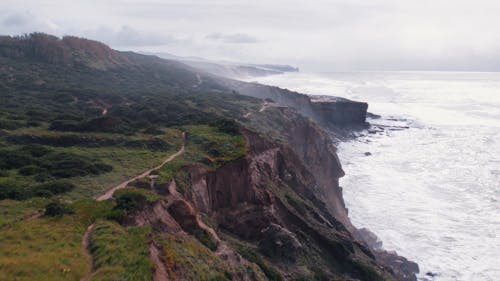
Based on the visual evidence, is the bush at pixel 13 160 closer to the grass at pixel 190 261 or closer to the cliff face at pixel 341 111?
the grass at pixel 190 261

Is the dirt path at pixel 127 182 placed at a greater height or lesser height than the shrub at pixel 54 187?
lesser

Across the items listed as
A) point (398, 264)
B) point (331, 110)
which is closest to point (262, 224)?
point (398, 264)

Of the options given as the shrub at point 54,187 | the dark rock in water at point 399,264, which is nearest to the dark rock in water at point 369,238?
the dark rock in water at point 399,264

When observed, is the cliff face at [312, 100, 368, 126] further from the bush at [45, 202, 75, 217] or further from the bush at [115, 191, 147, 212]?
the bush at [45, 202, 75, 217]

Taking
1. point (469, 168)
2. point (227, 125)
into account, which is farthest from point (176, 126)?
point (469, 168)

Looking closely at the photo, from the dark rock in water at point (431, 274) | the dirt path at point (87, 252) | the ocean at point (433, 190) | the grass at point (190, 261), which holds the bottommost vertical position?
the dark rock in water at point (431, 274)

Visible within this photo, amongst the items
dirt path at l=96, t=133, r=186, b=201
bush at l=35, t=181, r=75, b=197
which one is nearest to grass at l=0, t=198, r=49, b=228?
bush at l=35, t=181, r=75, b=197
